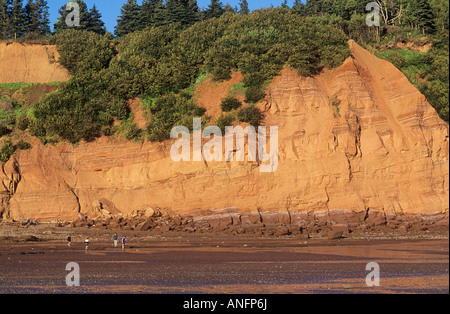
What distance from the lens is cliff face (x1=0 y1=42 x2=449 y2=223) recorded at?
33.4m

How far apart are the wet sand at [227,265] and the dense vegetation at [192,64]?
37.0 ft

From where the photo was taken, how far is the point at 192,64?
43.0m

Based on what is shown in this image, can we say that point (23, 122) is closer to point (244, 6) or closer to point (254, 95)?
point (254, 95)

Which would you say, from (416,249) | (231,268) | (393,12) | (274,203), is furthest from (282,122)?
(393,12)

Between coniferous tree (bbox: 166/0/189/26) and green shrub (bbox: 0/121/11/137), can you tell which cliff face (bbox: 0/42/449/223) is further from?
coniferous tree (bbox: 166/0/189/26)

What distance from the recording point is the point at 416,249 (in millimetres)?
24812

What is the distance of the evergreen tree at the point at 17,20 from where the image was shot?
6106cm

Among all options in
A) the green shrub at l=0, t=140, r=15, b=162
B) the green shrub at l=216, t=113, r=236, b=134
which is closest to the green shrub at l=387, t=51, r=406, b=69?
the green shrub at l=216, t=113, r=236, b=134

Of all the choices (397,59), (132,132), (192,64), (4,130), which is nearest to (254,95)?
(192,64)

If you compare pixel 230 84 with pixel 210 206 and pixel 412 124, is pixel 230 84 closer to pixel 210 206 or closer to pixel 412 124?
pixel 210 206

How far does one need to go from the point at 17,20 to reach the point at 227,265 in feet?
166

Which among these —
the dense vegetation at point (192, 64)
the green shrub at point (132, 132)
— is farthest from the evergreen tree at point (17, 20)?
the green shrub at point (132, 132)

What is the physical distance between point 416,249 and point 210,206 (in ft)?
42.7

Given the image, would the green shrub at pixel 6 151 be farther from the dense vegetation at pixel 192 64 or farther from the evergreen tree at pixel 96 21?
the evergreen tree at pixel 96 21
